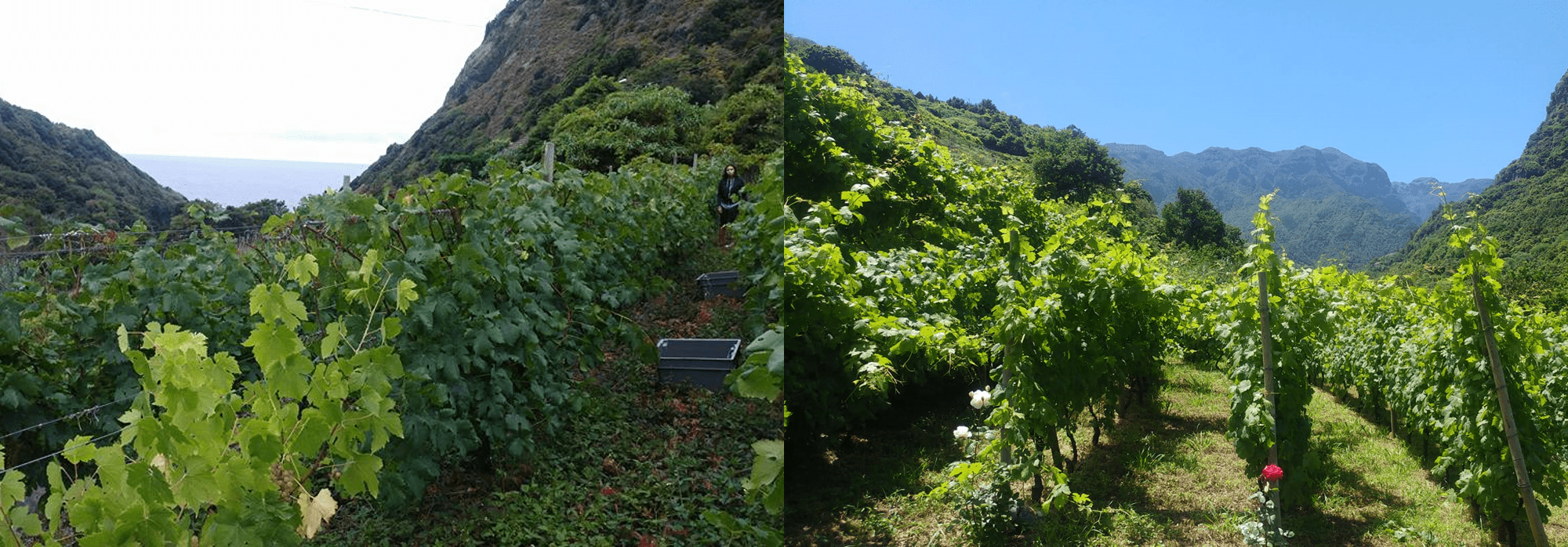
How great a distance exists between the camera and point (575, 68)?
16703 mm

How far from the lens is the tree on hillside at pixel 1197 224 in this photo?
2410 millimetres

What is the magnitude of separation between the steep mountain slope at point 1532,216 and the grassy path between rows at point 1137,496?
69cm

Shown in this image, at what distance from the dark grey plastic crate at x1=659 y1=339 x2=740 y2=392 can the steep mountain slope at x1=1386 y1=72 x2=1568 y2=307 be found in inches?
87.4

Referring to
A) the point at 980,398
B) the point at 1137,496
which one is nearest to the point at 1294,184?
the point at 1137,496

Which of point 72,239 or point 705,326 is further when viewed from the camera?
point 705,326

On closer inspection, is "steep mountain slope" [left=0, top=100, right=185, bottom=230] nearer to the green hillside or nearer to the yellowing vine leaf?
the yellowing vine leaf

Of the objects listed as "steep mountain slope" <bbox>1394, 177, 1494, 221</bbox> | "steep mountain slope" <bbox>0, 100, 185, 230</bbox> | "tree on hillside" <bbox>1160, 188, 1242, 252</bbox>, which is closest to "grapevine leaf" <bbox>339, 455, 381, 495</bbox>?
"tree on hillside" <bbox>1160, 188, 1242, 252</bbox>

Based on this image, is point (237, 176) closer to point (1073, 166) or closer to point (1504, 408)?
point (1073, 166)

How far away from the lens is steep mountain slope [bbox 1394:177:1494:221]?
208cm

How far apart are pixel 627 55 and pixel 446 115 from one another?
413 centimetres

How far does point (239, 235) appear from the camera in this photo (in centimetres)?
326

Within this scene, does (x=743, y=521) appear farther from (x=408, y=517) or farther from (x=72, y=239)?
(x=72, y=239)

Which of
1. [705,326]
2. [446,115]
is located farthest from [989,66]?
[446,115]

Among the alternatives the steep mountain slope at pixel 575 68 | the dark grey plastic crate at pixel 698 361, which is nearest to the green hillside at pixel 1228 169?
the dark grey plastic crate at pixel 698 361
